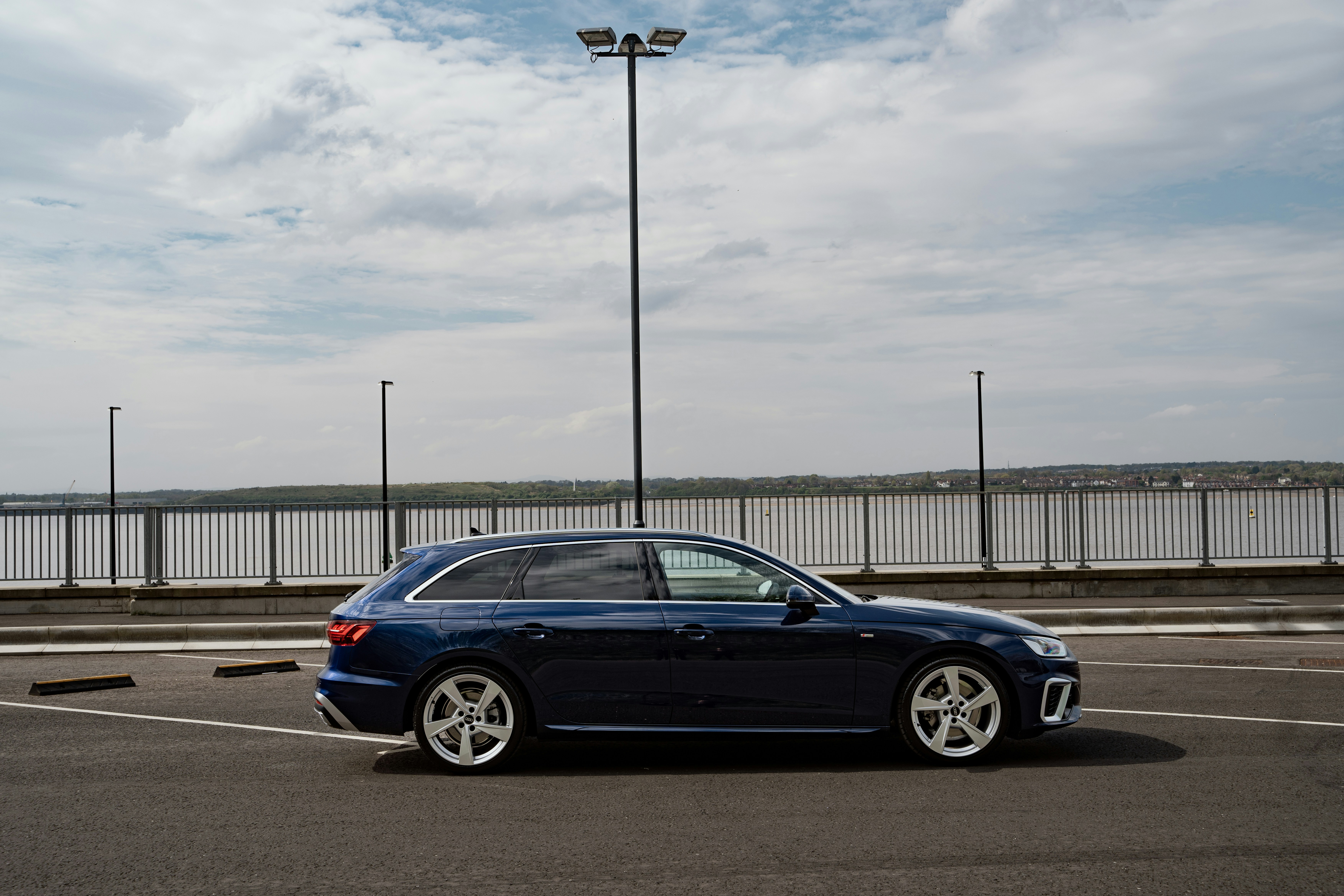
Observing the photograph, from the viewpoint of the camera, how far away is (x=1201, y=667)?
35.5ft

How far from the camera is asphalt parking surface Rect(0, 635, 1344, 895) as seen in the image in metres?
4.90

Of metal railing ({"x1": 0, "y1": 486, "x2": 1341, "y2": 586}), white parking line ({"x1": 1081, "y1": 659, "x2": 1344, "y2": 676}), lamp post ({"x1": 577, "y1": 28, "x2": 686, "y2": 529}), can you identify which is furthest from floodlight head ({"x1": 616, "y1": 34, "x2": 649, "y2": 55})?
white parking line ({"x1": 1081, "y1": 659, "x2": 1344, "y2": 676})

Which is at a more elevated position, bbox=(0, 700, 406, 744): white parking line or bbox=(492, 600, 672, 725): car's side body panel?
bbox=(492, 600, 672, 725): car's side body panel

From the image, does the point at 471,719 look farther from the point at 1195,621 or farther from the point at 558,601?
the point at 1195,621

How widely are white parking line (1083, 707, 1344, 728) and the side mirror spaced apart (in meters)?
3.08

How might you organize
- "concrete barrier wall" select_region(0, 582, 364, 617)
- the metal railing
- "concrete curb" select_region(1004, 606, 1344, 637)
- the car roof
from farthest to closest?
the metal railing → "concrete barrier wall" select_region(0, 582, 364, 617) → "concrete curb" select_region(1004, 606, 1344, 637) → the car roof

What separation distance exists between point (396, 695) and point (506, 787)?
0.92 meters

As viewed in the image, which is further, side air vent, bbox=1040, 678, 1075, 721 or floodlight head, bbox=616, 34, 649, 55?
floodlight head, bbox=616, 34, 649, 55

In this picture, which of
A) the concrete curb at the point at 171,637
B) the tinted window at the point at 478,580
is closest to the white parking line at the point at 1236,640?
the tinted window at the point at 478,580

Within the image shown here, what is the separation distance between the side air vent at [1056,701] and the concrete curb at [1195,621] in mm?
6963

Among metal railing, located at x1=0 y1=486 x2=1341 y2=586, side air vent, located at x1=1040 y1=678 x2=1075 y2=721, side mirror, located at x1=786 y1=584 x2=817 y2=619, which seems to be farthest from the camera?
metal railing, located at x1=0 y1=486 x2=1341 y2=586

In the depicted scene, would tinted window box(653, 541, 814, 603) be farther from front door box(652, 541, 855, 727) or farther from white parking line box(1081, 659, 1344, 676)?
white parking line box(1081, 659, 1344, 676)

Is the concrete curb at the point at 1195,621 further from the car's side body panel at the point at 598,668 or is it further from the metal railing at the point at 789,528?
the car's side body panel at the point at 598,668

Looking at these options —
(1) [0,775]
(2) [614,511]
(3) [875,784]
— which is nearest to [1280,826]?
(3) [875,784]
